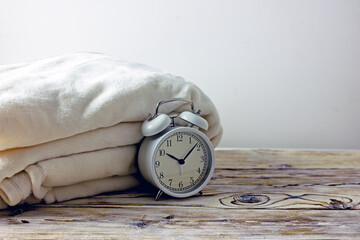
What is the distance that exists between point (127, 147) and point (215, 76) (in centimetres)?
66

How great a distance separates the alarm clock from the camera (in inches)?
34.2

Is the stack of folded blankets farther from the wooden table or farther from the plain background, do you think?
the plain background

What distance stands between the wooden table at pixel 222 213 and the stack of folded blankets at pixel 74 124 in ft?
0.14

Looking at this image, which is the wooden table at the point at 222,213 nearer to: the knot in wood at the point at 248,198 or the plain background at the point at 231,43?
the knot in wood at the point at 248,198

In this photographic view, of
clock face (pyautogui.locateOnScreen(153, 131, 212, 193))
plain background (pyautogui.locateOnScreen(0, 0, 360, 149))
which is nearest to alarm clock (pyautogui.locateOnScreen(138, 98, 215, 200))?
clock face (pyautogui.locateOnScreen(153, 131, 212, 193))

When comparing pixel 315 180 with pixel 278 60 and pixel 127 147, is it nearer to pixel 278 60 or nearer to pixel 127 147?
pixel 127 147

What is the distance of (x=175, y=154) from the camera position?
896 mm

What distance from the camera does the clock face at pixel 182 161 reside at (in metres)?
0.88

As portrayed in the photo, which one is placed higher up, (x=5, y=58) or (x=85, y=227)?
(x=5, y=58)

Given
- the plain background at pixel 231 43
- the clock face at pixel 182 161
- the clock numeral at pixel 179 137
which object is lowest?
the clock face at pixel 182 161

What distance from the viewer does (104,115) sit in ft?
2.82

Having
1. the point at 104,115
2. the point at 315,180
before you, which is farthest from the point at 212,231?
the point at 315,180

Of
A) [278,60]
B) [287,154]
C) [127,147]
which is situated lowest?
[287,154]

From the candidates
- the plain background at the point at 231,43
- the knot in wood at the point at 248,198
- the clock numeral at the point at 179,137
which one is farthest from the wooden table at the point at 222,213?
the plain background at the point at 231,43
